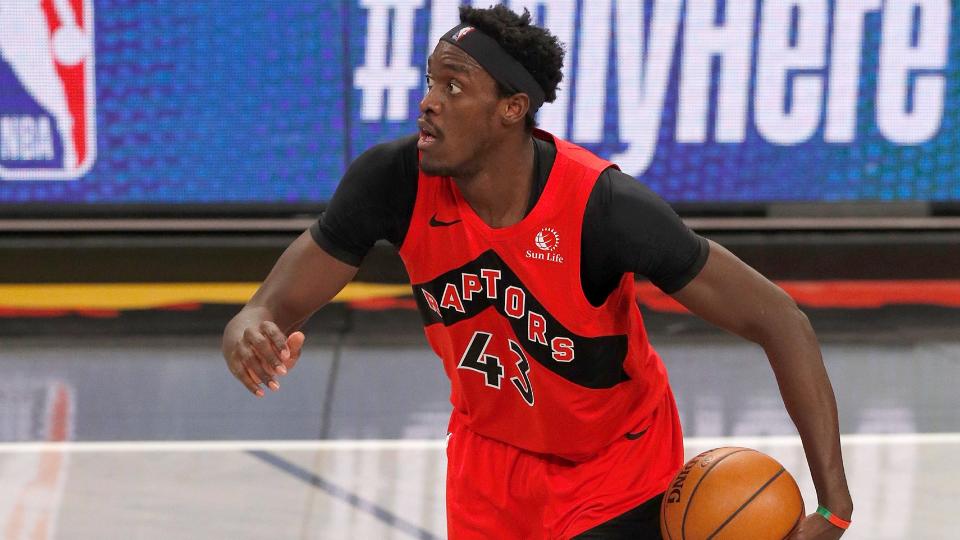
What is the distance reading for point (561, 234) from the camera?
2693 millimetres

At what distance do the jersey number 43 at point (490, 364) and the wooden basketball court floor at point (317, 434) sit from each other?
5.98 feet

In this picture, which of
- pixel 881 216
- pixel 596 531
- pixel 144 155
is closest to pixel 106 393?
pixel 144 155

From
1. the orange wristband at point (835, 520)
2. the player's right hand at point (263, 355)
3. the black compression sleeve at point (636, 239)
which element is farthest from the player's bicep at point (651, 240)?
the player's right hand at point (263, 355)

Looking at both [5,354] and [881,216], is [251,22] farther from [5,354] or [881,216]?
[881,216]

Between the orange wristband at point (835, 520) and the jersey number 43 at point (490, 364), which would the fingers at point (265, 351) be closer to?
the jersey number 43 at point (490, 364)

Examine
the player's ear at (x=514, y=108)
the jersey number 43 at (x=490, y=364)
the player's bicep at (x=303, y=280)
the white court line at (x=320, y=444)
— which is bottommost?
the white court line at (x=320, y=444)

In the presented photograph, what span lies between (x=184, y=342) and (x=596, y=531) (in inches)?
180

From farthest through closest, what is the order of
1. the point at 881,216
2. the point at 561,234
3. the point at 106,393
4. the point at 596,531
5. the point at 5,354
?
the point at 881,216
the point at 5,354
the point at 106,393
the point at 596,531
the point at 561,234

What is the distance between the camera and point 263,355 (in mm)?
2498

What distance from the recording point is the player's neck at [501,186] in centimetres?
275

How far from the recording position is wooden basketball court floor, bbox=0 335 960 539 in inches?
188

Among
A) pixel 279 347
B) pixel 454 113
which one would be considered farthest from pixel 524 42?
pixel 279 347

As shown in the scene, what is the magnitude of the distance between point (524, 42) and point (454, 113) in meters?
0.21

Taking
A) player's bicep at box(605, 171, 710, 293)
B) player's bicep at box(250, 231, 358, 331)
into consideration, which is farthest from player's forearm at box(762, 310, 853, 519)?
player's bicep at box(250, 231, 358, 331)
